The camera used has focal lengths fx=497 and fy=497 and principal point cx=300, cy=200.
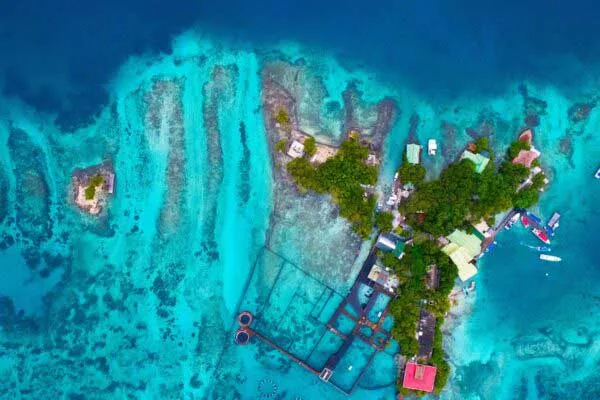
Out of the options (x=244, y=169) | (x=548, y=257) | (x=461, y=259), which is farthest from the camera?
(x=548, y=257)

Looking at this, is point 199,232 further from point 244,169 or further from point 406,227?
point 406,227

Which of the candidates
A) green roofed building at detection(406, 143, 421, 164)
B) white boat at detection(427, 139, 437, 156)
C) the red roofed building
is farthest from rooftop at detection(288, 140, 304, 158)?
the red roofed building

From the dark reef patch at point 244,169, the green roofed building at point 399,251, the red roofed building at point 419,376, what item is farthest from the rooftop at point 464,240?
the dark reef patch at point 244,169

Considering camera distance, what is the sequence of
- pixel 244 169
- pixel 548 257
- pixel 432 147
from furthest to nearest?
pixel 548 257 → pixel 244 169 → pixel 432 147

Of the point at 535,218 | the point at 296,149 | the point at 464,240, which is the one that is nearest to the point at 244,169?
the point at 296,149

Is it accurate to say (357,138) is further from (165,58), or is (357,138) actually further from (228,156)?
(165,58)

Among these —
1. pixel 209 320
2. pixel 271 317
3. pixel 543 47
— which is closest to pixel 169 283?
pixel 209 320

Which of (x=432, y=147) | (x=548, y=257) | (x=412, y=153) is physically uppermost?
(x=432, y=147)
